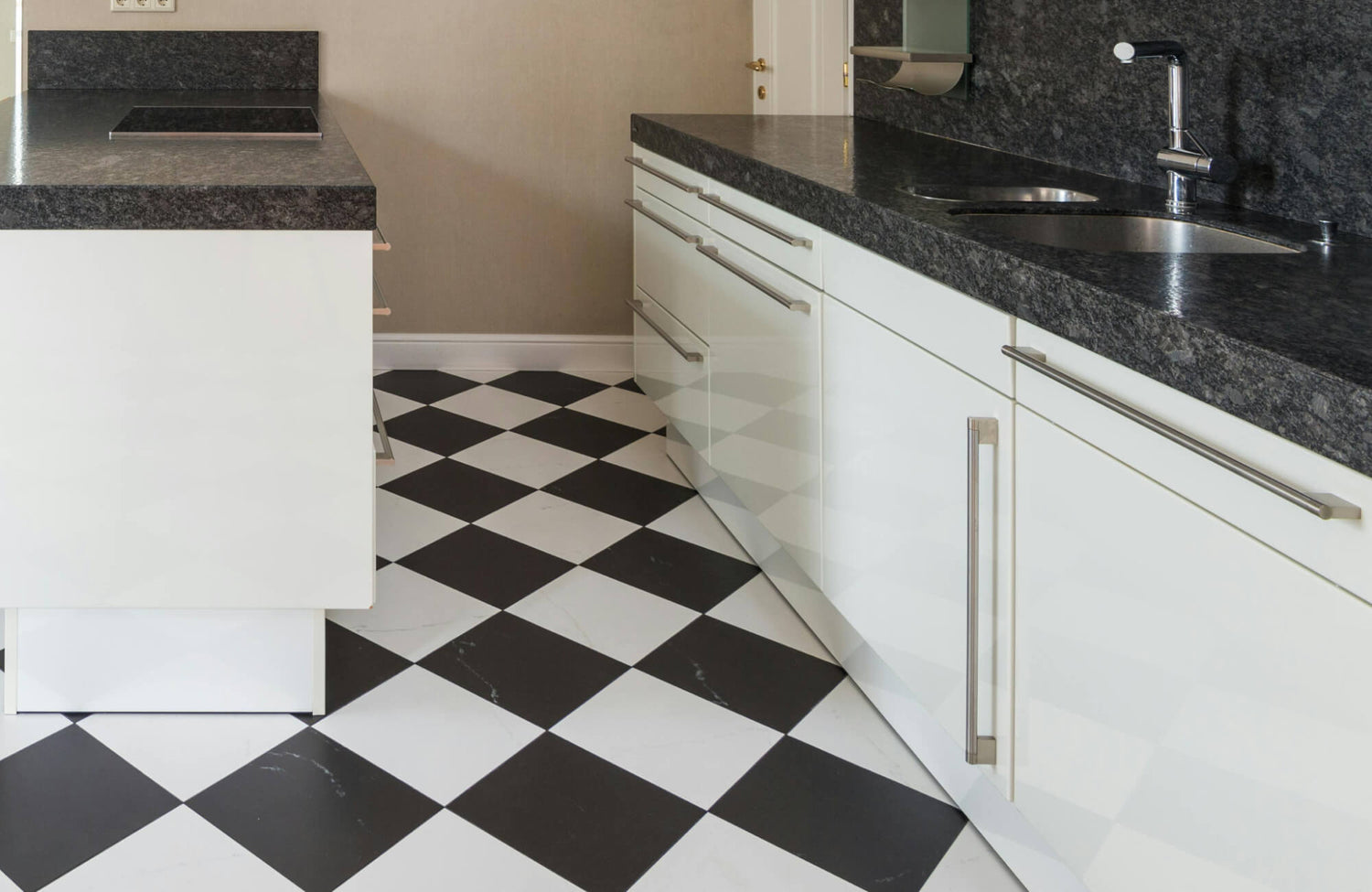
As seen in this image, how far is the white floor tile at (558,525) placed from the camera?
2756 millimetres

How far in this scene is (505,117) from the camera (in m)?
3.98

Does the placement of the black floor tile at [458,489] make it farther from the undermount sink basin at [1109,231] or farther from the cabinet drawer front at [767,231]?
the undermount sink basin at [1109,231]

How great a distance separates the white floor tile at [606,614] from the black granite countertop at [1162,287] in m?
0.80

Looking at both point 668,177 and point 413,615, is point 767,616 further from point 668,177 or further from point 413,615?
point 668,177

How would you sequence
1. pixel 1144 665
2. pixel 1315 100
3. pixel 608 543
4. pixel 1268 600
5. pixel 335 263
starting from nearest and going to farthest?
pixel 1268 600 → pixel 1144 665 → pixel 1315 100 → pixel 335 263 → pixel 608 543

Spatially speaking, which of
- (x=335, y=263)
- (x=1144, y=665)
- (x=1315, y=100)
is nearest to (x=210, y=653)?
(x=335, y=263)

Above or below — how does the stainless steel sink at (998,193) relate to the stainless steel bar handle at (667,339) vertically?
above

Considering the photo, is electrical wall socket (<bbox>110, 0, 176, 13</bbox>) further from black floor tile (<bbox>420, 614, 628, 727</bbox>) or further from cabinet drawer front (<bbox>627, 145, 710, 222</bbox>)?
black floor tile (<bbox>420, 614, 628, 727</bbox>)

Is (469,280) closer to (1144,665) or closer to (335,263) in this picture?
(335,263)

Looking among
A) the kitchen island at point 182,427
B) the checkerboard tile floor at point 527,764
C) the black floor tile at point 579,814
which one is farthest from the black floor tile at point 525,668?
the kitchen island at point 182,427

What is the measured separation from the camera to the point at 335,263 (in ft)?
5.81

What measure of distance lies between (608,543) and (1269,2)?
5.37ft

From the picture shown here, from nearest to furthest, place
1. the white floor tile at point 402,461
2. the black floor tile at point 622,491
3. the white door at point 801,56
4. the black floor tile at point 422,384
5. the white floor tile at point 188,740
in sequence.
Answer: the white floor tile at point 188,740
the black floor tile at point 622,491
the white floor tile at point 402,461
the white door at point 801,56
the black floor tile at point 422,384

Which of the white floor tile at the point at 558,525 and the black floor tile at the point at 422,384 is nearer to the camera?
the white floor tile at the point at 558,525
